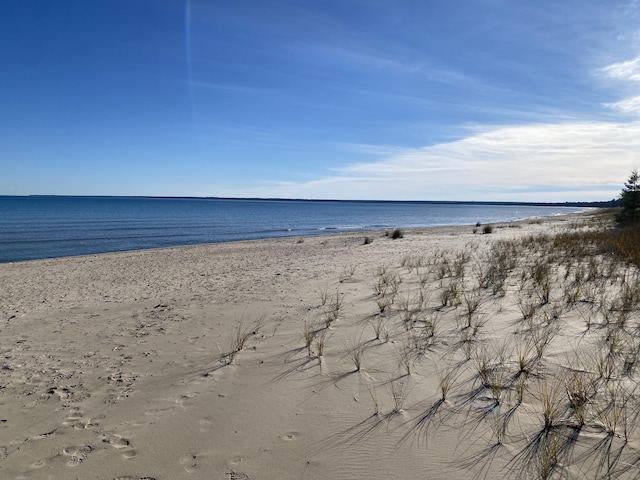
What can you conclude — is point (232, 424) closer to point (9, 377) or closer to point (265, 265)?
point (9, 377)

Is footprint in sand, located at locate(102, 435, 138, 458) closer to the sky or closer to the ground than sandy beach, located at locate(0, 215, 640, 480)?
closer to the ground

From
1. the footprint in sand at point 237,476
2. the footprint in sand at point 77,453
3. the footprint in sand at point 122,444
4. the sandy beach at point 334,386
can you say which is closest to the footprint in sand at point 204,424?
the sandy beach at point 334,386

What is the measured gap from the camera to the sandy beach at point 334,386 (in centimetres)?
273

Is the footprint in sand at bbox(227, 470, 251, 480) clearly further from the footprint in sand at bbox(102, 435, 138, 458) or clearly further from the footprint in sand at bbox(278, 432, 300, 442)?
the footprint in sand at bbox(102, 435, 138, 458)

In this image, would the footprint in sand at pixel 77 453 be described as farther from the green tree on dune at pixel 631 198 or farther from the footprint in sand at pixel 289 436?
the green tree on dune at pixel 631 198

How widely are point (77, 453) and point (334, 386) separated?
2.28 m

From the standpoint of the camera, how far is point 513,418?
3076mm

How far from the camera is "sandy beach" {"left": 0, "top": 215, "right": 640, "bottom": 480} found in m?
Result: 2.73

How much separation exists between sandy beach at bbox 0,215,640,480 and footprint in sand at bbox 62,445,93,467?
1cm

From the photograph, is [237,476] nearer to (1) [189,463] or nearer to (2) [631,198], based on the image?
(1) [189,463]

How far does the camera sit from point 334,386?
3.85m

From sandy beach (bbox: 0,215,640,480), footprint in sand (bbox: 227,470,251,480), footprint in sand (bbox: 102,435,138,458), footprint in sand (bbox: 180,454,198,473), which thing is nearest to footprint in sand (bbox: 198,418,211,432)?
sandy beach (bbox: 0,215,640,480)

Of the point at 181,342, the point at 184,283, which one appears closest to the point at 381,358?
the point at 181,342

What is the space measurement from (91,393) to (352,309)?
4.14 m
